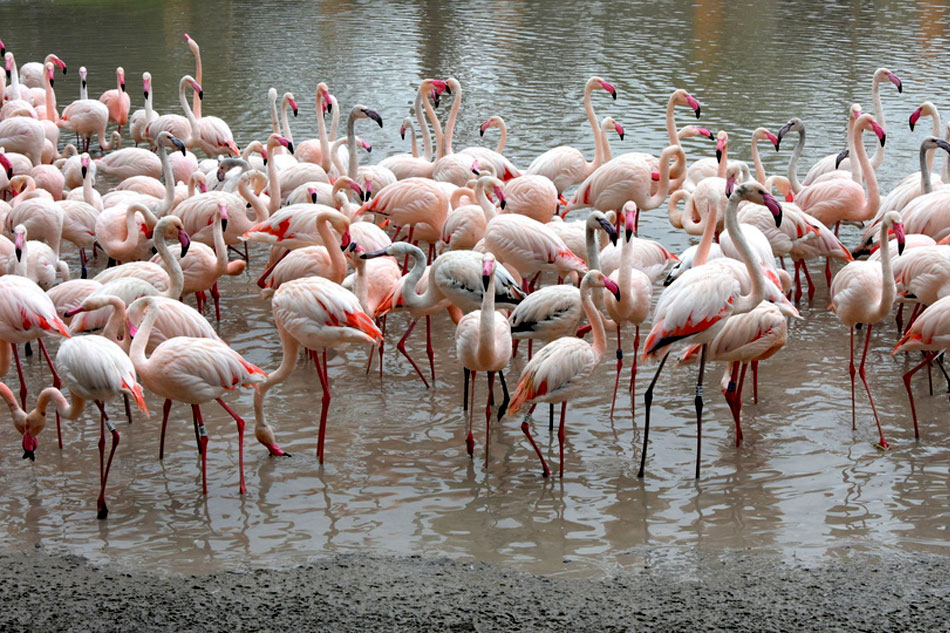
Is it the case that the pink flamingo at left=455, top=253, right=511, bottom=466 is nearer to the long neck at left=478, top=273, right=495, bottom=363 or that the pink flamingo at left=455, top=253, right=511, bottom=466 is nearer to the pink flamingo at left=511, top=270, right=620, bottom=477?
the long neck at left=478, top=273, right=495, bottom=363

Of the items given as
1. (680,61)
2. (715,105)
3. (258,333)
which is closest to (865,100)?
(715,105)

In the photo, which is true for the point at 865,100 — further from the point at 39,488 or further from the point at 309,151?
the point at 39,488

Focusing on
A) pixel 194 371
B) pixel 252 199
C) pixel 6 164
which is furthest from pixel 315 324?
pixel 6 164

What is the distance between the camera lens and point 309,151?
34.1 ft

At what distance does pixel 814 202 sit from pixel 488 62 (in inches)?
372

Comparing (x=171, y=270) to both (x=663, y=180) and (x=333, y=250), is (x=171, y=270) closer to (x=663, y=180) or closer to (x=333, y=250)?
(x=333, y=250)

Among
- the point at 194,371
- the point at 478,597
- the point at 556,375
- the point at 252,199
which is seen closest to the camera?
the point at 478,597

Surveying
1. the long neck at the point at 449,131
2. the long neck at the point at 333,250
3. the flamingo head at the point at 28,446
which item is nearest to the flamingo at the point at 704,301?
the long neck at the point at 333,250

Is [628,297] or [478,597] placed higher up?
[628,297]

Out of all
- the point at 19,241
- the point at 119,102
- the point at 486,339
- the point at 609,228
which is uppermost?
the point at 609,228

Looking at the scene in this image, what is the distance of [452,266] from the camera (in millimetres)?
6406

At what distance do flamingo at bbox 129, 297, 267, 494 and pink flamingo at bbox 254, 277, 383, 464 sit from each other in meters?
0.25

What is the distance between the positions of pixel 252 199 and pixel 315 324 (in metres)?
2.71

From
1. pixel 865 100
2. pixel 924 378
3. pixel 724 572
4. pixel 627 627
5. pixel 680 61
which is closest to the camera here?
pixel 627 627
